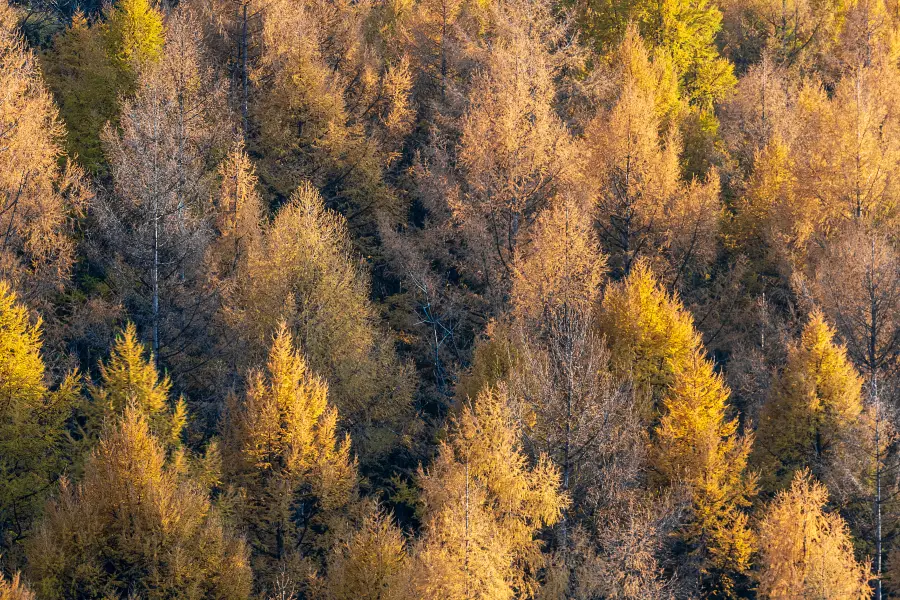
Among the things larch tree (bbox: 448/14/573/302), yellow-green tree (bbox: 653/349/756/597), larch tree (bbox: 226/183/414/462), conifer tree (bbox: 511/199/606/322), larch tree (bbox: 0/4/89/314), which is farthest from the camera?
larch tree (bbox: 448/14/573/302)

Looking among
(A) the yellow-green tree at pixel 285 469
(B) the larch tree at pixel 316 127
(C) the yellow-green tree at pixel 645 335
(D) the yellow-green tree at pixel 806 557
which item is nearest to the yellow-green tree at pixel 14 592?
(A) the yellow-green tree at pixel 285 469

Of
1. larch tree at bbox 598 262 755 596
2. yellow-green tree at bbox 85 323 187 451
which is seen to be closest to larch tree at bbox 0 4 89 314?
yellow-green tree at bbox 85 323 187 451

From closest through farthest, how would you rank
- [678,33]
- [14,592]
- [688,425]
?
[14,592], [688,425], [678,33]

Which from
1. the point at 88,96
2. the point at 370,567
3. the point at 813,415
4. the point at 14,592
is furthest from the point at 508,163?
the point at 14,592

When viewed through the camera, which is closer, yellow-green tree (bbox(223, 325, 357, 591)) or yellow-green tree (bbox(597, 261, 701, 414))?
yellow-green tree (bbox(223, 325, 357, 591))

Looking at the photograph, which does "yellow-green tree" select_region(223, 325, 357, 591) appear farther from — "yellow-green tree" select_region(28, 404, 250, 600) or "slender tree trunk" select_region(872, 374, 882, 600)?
"slender tree trunk" select_region(872, 374, 882, 600)

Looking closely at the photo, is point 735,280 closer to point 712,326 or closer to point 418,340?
point 712,326

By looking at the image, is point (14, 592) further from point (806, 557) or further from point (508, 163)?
point (508, 163)
